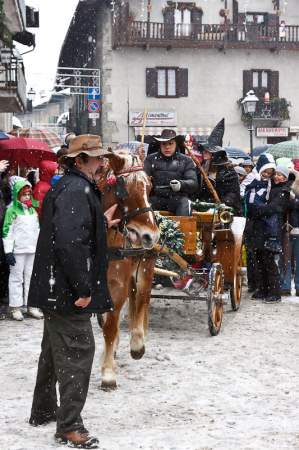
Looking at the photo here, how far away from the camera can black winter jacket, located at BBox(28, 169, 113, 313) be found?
4.79 m

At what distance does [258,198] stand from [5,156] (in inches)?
170

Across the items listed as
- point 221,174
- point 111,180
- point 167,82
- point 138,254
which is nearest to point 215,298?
point 138,254

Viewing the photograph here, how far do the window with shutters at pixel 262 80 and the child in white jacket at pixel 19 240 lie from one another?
30637mm

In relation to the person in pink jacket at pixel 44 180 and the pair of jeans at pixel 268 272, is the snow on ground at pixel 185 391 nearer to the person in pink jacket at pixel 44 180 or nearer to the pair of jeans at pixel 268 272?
the pair of jeans at pixel 268 272

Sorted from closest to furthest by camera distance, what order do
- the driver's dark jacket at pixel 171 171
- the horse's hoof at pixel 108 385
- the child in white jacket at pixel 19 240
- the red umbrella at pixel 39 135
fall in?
the horse's hoof at pixel 108 385 → the driver's dark jacket at pixel 171 171 → the child in white jacket at pixel 19 240 → the red umbrella at pixel 39 135

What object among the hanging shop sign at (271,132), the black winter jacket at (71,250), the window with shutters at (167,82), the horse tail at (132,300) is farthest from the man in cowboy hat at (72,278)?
the hanging shop sign at (271,132)

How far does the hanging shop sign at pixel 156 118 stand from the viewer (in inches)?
1491

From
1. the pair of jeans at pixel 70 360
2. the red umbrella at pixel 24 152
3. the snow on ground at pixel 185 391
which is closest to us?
the pair of jeans at pixel 70 360

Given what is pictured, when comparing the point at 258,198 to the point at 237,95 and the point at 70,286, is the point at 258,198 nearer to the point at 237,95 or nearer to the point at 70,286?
the point at 70,286

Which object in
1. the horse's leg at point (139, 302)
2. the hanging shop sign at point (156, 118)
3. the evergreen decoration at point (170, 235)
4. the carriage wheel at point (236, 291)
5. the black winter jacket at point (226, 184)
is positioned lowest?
the carriage wheel at point (236, 291)

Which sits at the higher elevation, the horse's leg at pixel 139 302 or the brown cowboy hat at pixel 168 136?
the brown cowboy hat at pixel 168 136

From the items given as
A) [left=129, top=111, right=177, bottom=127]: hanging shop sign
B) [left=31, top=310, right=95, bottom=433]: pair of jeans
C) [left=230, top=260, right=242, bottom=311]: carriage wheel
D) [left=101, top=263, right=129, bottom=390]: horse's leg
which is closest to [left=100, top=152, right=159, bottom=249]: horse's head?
[left=101, top=263, right=129, bottom=390]: horse's leg

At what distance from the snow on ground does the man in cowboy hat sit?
334 millimetres

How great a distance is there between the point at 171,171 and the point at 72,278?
423cm
